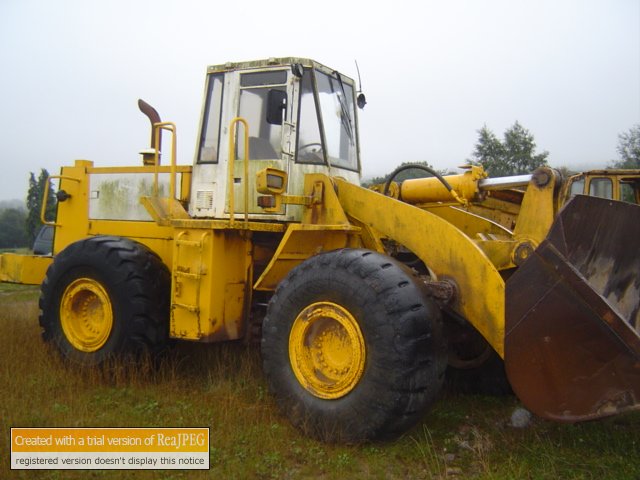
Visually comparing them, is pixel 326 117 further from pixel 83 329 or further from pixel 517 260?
pixel 83 329

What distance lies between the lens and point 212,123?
568cm

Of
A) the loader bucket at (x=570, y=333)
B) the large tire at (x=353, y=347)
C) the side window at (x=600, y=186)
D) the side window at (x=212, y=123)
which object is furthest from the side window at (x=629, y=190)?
the large tire at (x=353, y=347)

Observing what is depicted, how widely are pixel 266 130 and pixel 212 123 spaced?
63 cm

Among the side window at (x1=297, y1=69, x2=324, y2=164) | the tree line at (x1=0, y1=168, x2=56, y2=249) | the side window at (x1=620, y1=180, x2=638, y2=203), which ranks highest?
the side window at (x1=297, y1=69, x2=324, y2=164)

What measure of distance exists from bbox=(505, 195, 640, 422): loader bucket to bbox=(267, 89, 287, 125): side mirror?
2.60m

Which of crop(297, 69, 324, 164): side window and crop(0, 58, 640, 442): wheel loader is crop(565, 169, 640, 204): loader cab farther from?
crop(297, 69, 324, 164): side window

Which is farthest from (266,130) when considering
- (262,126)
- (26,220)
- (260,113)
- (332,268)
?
(26,220)

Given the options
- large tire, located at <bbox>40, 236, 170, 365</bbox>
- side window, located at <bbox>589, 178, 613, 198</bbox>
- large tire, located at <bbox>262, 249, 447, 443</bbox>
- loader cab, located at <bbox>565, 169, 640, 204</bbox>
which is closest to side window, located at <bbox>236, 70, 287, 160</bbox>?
large tire, located at <bbox>40, 236, 170, 365</bbox>

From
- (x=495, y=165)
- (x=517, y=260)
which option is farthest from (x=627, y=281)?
(x=495, y=165)

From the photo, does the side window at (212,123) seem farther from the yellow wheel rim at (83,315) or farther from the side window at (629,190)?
the side window at (629,190)

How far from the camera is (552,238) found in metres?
3.42

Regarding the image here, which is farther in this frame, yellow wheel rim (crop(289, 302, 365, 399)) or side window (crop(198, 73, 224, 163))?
side window (crop(198, 73, 224, 163))

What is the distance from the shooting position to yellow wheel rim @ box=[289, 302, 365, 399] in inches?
157

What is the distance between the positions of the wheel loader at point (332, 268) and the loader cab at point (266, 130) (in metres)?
0.02
